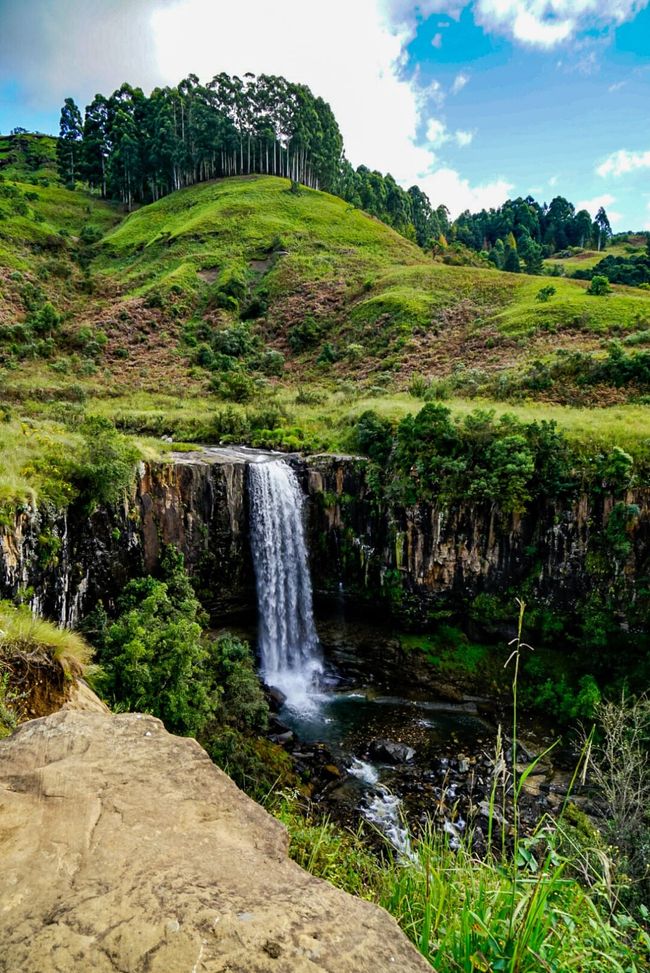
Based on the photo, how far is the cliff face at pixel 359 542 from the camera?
1564 centimetres

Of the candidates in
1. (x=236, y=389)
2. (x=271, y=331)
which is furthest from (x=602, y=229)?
(x=236, y=389)

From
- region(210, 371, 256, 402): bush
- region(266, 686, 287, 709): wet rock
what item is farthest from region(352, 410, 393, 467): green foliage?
region(210, 371, 256, 402): bush

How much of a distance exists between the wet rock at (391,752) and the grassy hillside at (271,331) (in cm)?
1162

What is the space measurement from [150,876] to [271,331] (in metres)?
45.2

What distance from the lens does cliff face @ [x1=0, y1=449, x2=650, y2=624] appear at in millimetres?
15641

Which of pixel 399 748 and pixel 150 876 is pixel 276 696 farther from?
pixel 150 876

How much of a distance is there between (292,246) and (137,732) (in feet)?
193

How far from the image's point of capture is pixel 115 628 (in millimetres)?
11836

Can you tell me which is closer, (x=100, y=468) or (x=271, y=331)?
(x=100, y=468)

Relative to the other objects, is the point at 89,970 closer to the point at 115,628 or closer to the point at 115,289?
the point at 115,628

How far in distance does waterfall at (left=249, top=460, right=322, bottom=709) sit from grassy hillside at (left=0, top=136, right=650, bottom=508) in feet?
13.2

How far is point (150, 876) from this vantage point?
8.13ft

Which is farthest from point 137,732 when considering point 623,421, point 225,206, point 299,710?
point 225,206

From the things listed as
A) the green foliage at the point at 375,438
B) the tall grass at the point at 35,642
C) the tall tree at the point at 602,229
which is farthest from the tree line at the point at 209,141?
the tall grass at the point at 35,642
